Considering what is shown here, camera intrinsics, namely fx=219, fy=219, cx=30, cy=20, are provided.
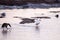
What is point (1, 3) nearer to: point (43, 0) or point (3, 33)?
point (43, 0)

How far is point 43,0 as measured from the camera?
1262 centimetres

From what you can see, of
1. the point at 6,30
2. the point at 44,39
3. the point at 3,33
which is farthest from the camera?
the point at 6,30

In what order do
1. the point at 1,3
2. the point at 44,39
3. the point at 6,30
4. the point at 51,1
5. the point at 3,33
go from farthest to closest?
the point at 51,1 → the point at 1,3 → the point at 6,30 → the point at 3,33 → the point at 44,39

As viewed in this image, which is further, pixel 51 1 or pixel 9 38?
pixel 51 1

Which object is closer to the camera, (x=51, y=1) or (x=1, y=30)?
(x=1, y=30)

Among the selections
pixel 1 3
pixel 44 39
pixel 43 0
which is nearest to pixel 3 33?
pixel 44 39

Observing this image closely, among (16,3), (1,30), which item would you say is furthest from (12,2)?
(1,30)

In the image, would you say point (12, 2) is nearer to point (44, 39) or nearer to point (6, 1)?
point (6, 1)

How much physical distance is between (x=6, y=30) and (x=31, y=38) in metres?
0.91

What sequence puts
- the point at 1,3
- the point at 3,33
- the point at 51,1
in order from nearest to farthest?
the point at 3,33
the point at 1,3
the point at 51,1

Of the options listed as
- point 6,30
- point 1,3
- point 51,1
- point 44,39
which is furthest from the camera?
point 51,1

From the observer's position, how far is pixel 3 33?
4090 millimetres

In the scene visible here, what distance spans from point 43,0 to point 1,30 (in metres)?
8.47

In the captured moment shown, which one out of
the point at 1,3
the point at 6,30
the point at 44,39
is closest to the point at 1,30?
the point at 6,30
